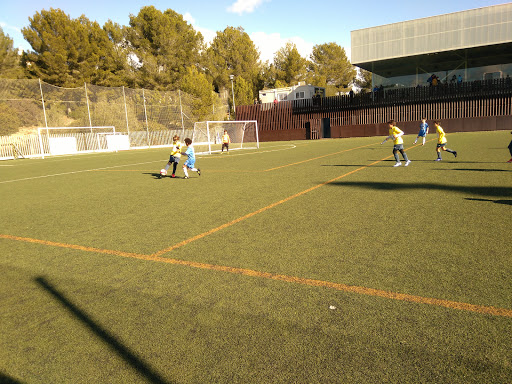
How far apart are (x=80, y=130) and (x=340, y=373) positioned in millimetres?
37094

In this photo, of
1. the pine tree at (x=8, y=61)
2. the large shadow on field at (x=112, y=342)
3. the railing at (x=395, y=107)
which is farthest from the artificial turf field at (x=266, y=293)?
the pine tree at (x=8, y=61)

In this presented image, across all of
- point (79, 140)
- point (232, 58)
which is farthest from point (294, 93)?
point (79, 140)

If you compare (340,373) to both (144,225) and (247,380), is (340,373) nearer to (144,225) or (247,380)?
(247,380)

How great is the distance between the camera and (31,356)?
267 cm

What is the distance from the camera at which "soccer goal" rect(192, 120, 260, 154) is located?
34.8 metres

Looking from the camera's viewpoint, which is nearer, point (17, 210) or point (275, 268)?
point (275, 268)

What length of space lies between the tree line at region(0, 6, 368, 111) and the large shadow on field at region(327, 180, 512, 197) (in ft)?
151

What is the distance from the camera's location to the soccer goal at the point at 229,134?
114 feet

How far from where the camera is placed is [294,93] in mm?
50500

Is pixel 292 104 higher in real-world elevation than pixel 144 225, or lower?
higher

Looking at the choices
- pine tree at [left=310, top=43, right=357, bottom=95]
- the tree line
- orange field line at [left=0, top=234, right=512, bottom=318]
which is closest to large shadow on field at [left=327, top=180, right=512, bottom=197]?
orange field line at [left=0, top=234, right=512, bottom=318]

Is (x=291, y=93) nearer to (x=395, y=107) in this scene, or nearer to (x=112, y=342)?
(x=395, y=107)

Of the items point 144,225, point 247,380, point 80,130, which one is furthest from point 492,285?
point 80,130

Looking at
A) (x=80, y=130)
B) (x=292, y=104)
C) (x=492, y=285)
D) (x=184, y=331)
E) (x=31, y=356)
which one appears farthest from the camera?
(x=292, y=104)
